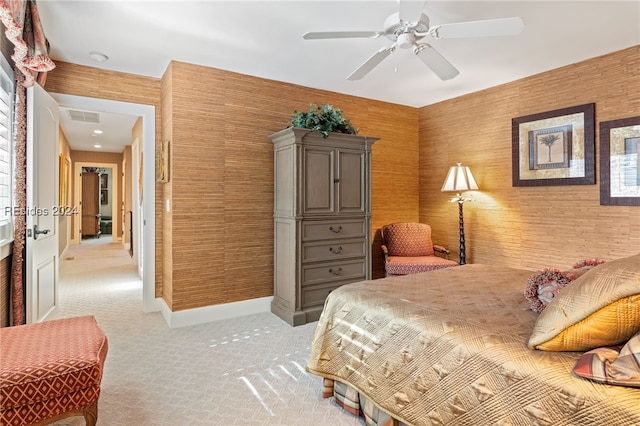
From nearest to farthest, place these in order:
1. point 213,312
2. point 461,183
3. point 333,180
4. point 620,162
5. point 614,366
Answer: point 614,366 → point 620,162 → point 213,312 → point 333,180 → point 461,183

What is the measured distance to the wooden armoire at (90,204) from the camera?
11.6 meters

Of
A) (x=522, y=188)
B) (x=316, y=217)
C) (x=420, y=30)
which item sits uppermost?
(x=420, y=30)

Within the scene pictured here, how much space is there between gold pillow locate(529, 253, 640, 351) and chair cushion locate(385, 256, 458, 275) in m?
2.80

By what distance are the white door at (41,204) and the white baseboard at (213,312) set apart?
3.37 feet

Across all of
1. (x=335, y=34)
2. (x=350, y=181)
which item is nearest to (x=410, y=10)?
(x=335, y=34)

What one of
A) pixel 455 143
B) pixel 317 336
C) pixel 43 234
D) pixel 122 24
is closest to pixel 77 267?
pixel 43 234

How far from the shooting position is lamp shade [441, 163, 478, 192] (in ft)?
14.2

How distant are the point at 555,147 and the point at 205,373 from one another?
12.9 feet

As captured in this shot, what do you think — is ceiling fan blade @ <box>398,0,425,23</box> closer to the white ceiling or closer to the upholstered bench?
the white ceiling

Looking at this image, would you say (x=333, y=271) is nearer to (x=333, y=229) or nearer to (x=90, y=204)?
(x=333, y=229)

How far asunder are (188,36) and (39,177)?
1685 millimetres

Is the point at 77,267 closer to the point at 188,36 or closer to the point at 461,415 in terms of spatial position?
the point at 188,36

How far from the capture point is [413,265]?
162 inches

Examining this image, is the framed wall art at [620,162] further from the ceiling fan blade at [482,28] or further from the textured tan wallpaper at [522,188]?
the ceiling fan blade at [482,28]
